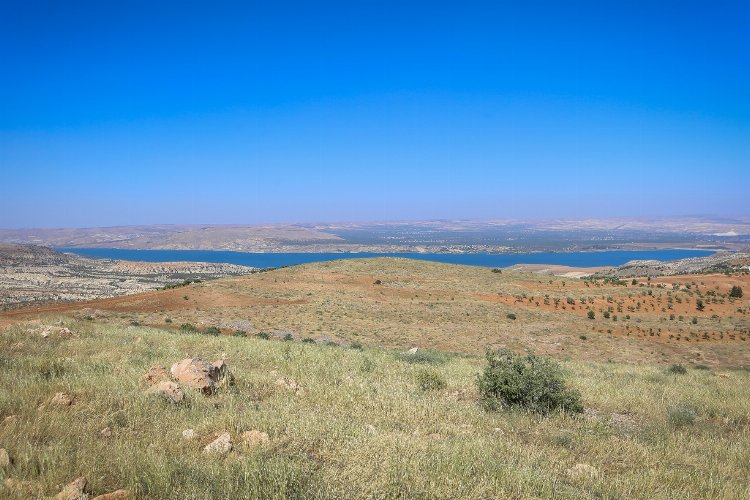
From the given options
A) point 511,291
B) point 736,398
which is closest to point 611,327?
point 511,291

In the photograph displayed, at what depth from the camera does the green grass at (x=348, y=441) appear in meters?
3.76

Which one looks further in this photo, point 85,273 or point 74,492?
point 85,273

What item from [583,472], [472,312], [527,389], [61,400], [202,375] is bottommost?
[472,312]

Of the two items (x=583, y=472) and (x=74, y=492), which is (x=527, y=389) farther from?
(x=74, y=492)

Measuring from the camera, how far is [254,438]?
185 inches

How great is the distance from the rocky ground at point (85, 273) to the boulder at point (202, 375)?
66942mm

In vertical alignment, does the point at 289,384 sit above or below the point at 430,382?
above

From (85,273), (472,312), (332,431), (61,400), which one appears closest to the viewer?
(332,431)

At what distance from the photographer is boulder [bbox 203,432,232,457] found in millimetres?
4387

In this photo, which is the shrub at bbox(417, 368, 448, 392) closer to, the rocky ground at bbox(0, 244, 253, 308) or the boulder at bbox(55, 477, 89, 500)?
the boulder at bbox(55, 477, 89, 500)

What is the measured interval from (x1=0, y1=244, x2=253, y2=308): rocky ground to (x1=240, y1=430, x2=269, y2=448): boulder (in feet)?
230

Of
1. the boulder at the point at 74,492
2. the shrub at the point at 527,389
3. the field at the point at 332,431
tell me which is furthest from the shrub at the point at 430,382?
the boulder at the point at 74,492

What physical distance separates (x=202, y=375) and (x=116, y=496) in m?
3.69

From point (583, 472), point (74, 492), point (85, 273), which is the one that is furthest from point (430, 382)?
point (85, 273)
